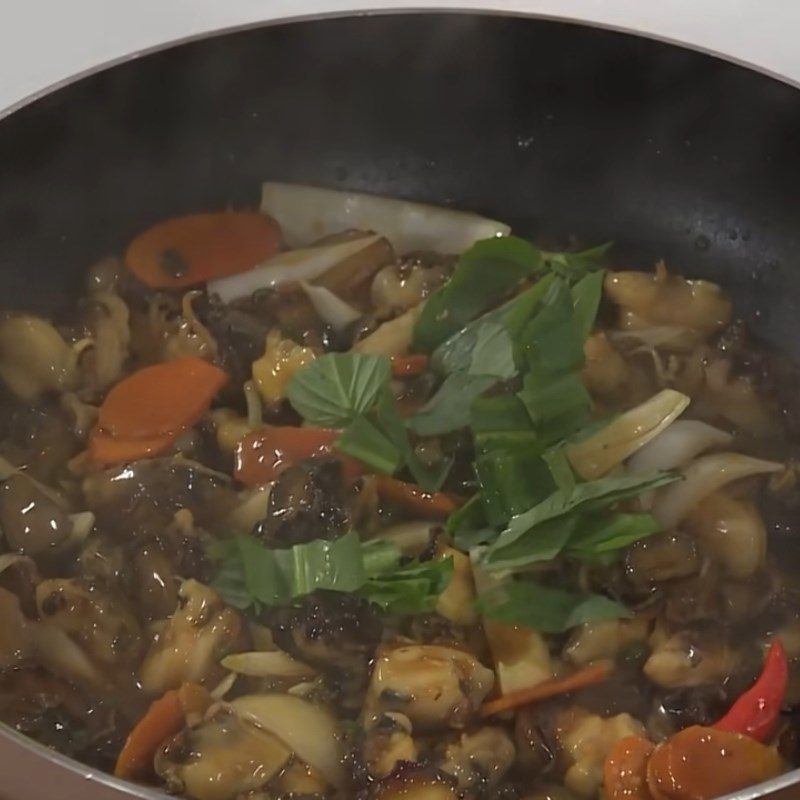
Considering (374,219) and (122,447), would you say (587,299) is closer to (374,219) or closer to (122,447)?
(374,219)

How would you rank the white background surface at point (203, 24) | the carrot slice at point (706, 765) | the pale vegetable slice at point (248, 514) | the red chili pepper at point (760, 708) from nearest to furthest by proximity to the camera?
the carrot slice at point (706, 765) → the red chili pepper at point (760, 708) → the pale vegetable slice at point (248, 514) → the white background surface at point (203, 24)

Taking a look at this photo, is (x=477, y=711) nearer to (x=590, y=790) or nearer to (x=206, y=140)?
(x=590, y=790)

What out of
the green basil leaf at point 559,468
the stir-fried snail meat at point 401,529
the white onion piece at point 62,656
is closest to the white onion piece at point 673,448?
the stir-fried snail meat at point 401,529

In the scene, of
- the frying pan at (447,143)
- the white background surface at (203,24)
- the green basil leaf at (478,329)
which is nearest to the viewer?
the green basil leaf at (478,329)

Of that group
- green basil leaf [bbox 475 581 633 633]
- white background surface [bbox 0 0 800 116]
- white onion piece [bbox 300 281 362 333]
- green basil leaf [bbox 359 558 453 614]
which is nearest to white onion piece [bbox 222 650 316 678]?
green basil leaf [bbox 359 558 453 614]

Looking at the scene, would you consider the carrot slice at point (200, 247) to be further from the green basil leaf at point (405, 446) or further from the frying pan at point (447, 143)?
the green basil leaf at point (405, 446)

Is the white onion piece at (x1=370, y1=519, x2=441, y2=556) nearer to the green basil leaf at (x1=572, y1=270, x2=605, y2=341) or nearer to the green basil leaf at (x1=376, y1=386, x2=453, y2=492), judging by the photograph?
the green basil leaf at (x1=376, y1=386, x2=453, y2=492)

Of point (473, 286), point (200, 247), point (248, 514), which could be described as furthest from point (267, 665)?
point (200, 247)
